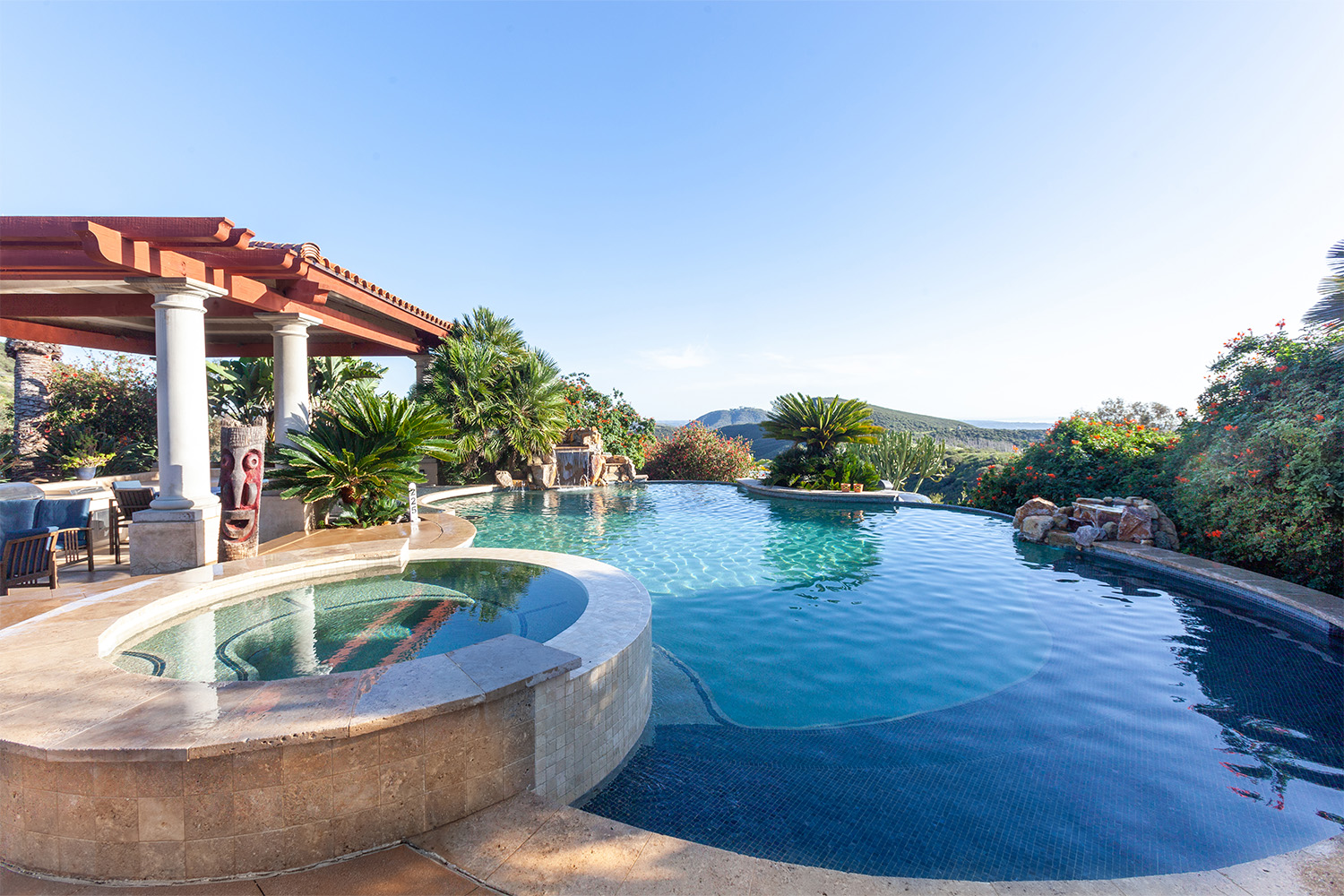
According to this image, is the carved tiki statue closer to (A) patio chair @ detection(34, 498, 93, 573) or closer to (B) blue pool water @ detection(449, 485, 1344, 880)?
(A) patio chair @ detection(34, 498, 93, 573)

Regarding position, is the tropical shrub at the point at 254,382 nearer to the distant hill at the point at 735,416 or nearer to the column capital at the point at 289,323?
the column capital at the point at 289,323

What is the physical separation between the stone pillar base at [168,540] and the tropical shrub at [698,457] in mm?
14687

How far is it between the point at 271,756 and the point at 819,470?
46.5 ft

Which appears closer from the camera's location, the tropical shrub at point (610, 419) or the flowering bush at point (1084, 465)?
the flowering bush at point (1084, 465)

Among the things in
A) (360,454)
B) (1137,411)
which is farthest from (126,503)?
(1137,411)

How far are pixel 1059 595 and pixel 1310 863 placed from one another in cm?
489

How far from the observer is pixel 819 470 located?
1502 cm

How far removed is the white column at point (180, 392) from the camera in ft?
18.1

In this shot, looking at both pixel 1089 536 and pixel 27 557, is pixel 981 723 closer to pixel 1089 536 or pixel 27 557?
pixel 1089 536

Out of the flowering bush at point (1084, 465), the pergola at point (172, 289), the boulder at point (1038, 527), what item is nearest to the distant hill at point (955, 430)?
the flowering bush at point (1084, 465)

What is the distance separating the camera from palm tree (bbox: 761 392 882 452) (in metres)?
14.9

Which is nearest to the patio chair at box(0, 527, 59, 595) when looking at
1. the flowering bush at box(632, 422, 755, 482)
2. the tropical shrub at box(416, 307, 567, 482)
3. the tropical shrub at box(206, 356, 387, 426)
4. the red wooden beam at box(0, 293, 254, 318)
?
the red wooden beam at box(0, 293, 254, 318)

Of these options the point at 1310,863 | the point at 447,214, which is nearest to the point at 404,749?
the point at 1310,863

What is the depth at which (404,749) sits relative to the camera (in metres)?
2.22
